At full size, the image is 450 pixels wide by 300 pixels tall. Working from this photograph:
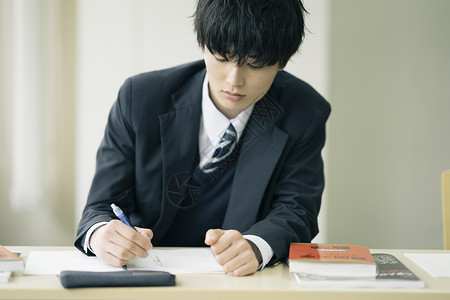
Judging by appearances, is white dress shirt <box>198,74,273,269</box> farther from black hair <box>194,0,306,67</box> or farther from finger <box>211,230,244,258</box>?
finger <box>211,230,244,258</box>

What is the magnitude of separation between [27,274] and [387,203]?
244cm

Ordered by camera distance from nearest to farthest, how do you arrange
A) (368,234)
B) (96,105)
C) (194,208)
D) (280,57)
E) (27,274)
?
(27,274), (280,57), (194,208), (96,105), (368,234)

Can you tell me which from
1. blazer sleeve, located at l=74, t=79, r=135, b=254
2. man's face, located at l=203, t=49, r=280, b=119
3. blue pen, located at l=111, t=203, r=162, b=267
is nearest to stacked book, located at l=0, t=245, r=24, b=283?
blue pen, located at l=111, t=203, r=162, b=267

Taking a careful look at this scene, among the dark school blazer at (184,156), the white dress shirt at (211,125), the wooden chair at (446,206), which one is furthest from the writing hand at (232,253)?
the wooden chair at (446,206)

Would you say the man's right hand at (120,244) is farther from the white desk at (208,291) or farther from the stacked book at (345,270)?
the stacked book at (345,270)

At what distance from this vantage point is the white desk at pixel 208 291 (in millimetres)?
1088

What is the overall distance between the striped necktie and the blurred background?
1392 millimetres

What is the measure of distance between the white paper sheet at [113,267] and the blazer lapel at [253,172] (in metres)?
0.27

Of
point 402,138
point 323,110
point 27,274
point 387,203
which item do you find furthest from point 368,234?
point 27,274

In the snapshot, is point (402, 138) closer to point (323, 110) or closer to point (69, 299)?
point (323, 110)

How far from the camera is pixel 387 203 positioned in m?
3.22

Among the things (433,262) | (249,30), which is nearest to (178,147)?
(249,30)

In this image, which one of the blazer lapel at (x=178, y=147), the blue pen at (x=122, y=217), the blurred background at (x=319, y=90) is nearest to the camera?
the blue pen at (x=122, y=217)

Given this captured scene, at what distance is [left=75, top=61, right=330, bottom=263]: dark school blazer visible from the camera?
65.2 inches
